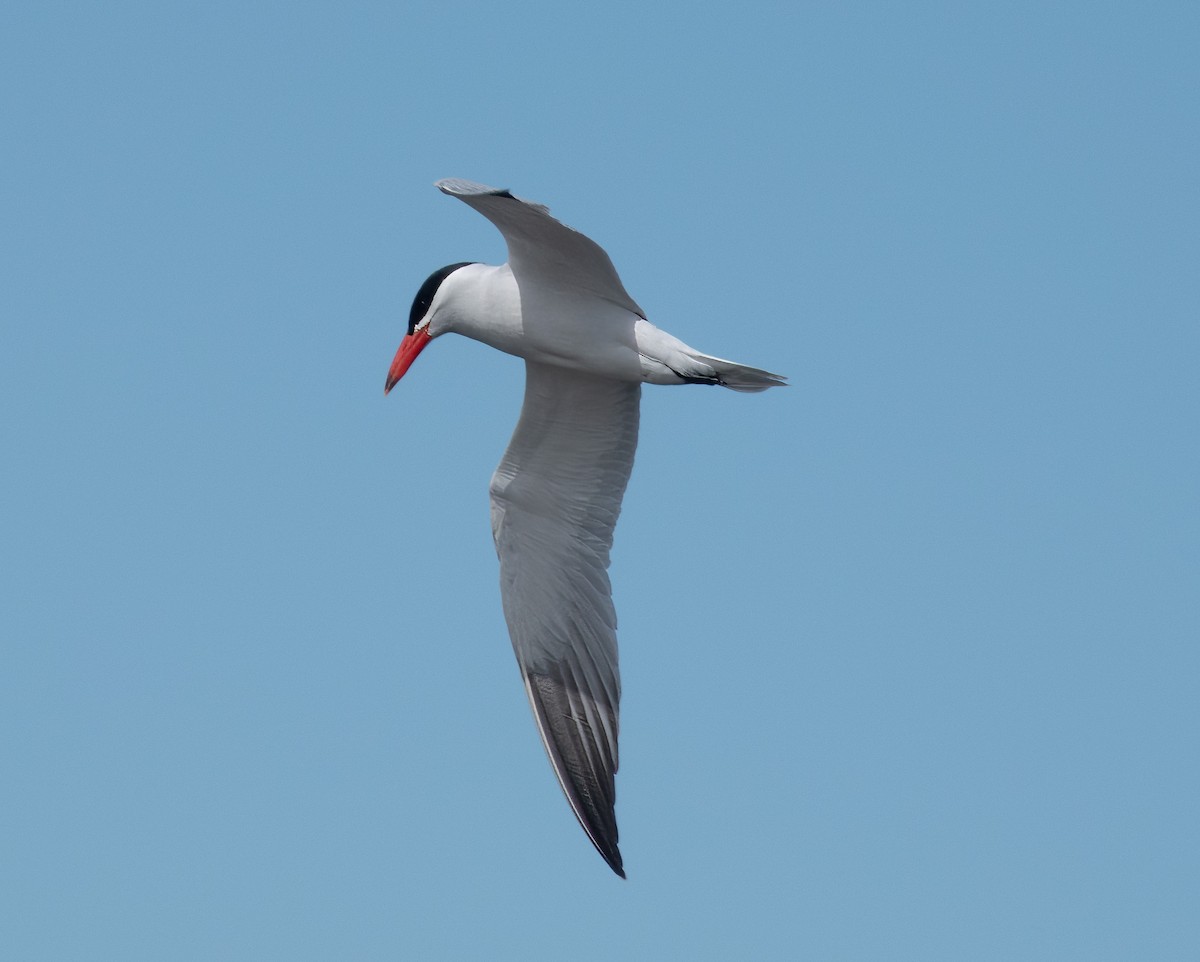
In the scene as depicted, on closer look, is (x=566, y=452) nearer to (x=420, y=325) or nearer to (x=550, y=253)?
(x=420, y=325)

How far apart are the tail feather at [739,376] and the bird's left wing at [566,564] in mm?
1696

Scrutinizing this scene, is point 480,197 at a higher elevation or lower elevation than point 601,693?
higher

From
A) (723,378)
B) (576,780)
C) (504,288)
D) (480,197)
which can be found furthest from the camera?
(576,780)

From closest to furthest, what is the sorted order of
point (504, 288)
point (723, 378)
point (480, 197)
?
point (480, 197) → point (723, 378) → point (504, 288)

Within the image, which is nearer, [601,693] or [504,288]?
[504,288]

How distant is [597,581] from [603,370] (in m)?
2.04

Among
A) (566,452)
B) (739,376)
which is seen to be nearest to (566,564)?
(566,452)

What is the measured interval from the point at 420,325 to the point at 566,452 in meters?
1.43

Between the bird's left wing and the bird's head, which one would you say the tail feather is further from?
the bird's head

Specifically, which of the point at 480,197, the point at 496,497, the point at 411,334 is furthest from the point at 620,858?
the point at 480,197

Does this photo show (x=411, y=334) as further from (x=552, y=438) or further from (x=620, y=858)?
(x=620, y=858)

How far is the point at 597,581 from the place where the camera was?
13.6 meters

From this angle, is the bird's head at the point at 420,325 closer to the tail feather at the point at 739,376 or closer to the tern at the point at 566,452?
the tern at the point at 566,452

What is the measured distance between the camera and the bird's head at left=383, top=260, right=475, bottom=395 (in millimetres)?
12759
